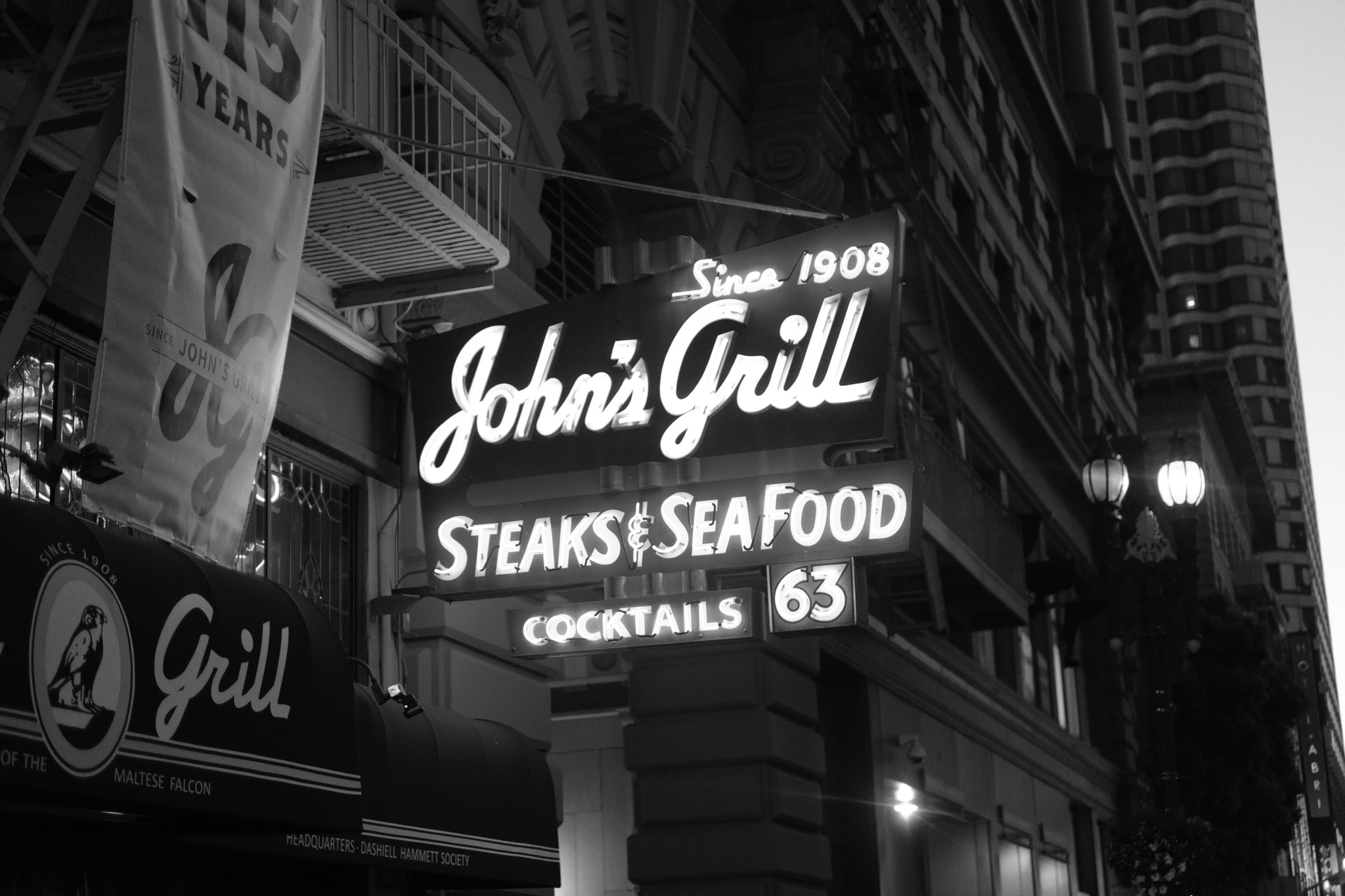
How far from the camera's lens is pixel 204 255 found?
8188mm

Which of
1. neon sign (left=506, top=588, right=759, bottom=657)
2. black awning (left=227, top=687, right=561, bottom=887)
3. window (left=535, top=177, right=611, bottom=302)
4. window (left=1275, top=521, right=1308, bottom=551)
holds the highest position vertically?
window (left=1275, top=521, right=1308, bottom=551)

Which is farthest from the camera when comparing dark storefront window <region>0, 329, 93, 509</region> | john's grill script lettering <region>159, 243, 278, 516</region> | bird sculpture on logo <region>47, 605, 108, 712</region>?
dark storefront window <region>0, 329, 93, 509</region>

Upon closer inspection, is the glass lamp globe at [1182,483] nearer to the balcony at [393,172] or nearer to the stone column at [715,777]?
the stone column at [715,777]

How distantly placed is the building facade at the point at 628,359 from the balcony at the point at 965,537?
0.07m

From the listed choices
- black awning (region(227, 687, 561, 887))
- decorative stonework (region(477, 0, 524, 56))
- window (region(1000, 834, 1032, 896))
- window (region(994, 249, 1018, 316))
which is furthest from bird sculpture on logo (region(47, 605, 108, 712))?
window (region(994, 249, 1018, 316))

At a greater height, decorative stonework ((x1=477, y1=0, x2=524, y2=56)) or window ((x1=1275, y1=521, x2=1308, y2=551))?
window ((x1=1275, y1=521, x2=1308, y2=551))

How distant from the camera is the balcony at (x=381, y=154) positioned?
9055mm

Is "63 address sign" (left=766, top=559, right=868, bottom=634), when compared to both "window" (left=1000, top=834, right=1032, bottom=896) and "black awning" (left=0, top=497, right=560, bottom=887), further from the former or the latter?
"window" (left=1000, top=834, right=1032, bottom=896)

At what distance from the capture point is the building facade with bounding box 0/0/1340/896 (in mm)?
10945

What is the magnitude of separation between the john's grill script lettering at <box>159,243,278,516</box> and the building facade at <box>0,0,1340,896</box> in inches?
29.9

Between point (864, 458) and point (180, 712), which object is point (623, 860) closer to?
point (864, 458)

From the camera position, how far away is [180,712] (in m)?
7.56

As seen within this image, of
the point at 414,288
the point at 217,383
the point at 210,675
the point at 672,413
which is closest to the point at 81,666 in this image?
the point at 210,675

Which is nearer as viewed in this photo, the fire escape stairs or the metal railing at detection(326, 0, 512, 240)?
the fire escape stairs
